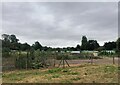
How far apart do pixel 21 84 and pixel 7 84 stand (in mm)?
606

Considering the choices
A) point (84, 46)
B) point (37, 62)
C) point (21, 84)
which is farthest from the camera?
point (84, 46)

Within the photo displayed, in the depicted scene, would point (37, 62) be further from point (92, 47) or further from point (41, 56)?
point (92, 47)

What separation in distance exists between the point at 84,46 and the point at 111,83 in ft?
260

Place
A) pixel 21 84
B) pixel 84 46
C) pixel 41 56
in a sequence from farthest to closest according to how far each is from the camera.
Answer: pixel 84 46
pixel 41 56
pixel 21 84

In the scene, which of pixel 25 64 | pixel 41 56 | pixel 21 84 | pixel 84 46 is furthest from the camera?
pixel 84 46

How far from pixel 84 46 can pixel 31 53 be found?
6818 cm

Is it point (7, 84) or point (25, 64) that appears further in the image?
point (25, 64)

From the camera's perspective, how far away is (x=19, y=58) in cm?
1955

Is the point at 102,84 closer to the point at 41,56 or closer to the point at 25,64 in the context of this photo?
the point at 25,64

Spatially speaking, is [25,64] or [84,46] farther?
[84,46]

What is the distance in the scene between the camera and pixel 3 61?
22.0 metres

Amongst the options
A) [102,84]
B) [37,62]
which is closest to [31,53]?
[37,62]

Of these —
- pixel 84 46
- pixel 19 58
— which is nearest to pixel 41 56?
pixel 19 58

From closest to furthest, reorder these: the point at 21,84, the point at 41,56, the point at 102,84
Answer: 1. the point at 102,84
2. the point at 21,84
3. the point at 41,56
